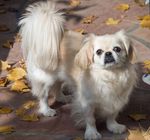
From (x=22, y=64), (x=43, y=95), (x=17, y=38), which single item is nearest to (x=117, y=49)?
(x=43, y=95)

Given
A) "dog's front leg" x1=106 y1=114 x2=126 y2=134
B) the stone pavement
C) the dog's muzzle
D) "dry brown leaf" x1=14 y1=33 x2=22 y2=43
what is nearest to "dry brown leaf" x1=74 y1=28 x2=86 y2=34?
the stone pavement

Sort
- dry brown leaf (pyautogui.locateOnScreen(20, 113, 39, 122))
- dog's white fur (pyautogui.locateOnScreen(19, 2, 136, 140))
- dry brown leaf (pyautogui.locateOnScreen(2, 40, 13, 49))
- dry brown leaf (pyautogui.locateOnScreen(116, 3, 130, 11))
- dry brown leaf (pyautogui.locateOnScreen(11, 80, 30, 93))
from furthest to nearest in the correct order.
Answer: dry brown leaf (pyautogui.locateOnScreen(116, 3, 130, 11))
dry brown leaf (pyautogui.locateOnScreen(2, 40, 13, 49))
dry brown leaf (pyautogui.locateOnScreen(11, 80, 30, 93))
dry brown leaf (pyautogui.locateOnScreen(20, 113, 39, 122))
dog's white fur (pyautogui.locateOnScreen(19, 2, 136, 140))

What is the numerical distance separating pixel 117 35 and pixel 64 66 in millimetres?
621

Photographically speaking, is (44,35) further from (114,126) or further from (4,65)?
(4,65)

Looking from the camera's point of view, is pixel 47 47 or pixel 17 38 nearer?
pixel 47 47

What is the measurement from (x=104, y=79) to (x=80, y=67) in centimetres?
23

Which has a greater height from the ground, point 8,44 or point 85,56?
point 85,56

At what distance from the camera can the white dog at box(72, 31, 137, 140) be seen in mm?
3859

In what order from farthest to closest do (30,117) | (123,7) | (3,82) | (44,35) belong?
(123,7) → (3,82) → (30,117) → (44,35)

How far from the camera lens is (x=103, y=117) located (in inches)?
168

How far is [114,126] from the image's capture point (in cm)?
417

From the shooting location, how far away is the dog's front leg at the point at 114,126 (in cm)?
415

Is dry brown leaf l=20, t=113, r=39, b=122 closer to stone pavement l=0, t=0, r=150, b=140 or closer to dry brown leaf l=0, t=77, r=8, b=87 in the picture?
stone pavement l=0, t=0, r=150, b=140

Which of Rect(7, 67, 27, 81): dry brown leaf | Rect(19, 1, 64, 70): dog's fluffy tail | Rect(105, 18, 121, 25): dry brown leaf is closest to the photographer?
Rect(19, 1, 64, 70): dog's fluffy tail
